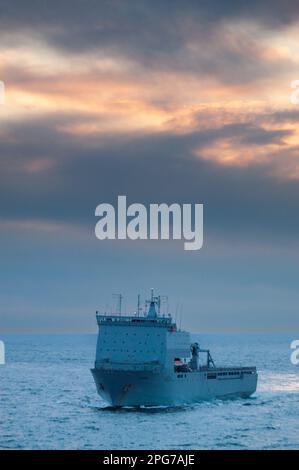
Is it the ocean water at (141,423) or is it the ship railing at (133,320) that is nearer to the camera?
the ocean water at (141,423)

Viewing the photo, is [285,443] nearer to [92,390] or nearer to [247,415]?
[247,415]

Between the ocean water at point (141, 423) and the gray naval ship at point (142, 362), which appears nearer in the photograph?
the ocean water at point (141, 423)

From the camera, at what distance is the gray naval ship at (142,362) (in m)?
75.4

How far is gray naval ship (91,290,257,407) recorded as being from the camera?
7538 cm

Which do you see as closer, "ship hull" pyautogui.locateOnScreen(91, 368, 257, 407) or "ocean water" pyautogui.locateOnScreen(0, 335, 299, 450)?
"ocean water" pyautogui.locateOnScreen(0, 335, 299, 450)

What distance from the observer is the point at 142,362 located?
76688 millimetres

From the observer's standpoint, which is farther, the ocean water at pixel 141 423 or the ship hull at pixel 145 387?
the ship hull at pixel 145 387

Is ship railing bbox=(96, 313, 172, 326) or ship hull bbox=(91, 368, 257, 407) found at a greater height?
ship railing bbox=(96, 313, 172, 326)

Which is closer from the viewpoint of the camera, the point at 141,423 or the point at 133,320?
the point at 141,423

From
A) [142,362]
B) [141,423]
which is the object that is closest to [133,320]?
[142,362]

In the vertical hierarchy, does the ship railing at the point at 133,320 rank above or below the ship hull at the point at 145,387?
above

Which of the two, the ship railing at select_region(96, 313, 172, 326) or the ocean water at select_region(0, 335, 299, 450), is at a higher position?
the ship railing at select_region(96, 313, 172, 326)

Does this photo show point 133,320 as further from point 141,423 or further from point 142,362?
point 141,423
